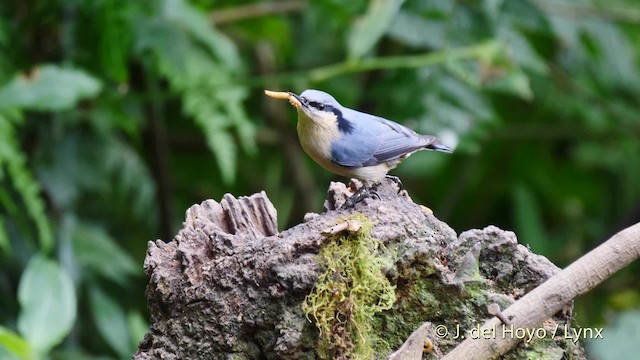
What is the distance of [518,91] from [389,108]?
0.68 m

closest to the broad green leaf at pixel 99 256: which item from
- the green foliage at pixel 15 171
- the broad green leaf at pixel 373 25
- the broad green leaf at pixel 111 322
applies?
the broad green leaf at pixel 111 322

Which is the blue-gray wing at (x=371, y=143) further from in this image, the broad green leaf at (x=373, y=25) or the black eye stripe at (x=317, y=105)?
the broad green leaf at (x=373, y=25)

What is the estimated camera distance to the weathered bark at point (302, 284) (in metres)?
2.01

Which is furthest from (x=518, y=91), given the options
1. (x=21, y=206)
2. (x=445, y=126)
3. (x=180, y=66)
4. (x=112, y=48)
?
(x=21, y=206)

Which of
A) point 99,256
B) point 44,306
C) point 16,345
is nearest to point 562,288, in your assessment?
point 16,345

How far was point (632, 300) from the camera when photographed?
19.8 feet

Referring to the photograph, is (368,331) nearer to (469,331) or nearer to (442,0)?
(469,331)

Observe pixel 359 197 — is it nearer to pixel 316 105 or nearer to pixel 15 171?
pixel 316 105

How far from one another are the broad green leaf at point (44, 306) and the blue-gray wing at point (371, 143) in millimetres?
1249

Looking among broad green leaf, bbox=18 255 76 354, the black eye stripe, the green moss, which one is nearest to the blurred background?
broad green leaf, bbox=18 255 76 354

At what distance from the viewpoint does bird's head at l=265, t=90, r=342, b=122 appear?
2.74 metres

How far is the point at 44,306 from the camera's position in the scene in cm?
321

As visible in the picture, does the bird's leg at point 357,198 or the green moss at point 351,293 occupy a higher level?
the bird's leg at point 357,198

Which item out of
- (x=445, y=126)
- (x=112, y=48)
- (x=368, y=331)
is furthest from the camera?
(x=445, y=126)
